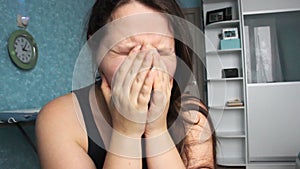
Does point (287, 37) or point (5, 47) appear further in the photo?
point (287, 37)

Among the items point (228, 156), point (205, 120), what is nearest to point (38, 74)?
point (205, 120)

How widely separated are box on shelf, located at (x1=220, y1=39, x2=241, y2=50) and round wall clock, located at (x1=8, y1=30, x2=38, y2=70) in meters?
1.89

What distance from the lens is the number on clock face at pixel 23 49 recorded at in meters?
1.98

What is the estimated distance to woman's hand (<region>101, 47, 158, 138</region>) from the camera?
1.45ft

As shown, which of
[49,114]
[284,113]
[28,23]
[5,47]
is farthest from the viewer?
[284,113]

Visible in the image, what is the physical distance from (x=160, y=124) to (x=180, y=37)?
17 cm

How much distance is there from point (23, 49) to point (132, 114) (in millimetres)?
1814

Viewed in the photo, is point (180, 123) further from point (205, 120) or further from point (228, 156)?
point (228, 156)

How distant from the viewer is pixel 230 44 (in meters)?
3.13

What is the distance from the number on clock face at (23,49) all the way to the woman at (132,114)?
1526mm

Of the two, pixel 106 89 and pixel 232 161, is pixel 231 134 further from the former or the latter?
pixel 106 89

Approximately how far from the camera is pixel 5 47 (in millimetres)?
1886

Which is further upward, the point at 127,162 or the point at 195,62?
the point at 195,62

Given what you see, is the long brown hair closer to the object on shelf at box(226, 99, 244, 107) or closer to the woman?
the woman
